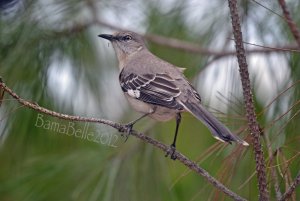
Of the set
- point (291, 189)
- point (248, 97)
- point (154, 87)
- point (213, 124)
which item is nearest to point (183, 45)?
point (154, 87)

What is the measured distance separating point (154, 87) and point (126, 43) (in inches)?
→ 23.2

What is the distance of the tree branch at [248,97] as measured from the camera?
57.9 inches

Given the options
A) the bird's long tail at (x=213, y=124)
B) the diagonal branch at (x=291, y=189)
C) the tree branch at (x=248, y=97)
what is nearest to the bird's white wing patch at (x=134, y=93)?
the bird's long tail at (x=213, y=124)

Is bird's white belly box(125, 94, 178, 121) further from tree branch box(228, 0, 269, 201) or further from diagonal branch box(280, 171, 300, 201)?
diagonal branch box(280, 171, 300, 201)

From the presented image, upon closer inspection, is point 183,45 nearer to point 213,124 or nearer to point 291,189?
point 213,124

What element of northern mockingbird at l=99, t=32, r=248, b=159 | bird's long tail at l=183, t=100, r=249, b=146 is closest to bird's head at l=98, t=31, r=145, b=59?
northern mockingbird at l=99, t=32, r=248, b=159

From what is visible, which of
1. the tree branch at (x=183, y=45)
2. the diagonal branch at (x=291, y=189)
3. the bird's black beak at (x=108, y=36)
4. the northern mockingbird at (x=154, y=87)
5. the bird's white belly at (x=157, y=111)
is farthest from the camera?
the bird's black beak at (x=108, y=36)

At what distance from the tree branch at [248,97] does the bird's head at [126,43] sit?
1364 mm

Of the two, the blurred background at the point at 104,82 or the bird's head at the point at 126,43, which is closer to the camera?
the blurred background at the point at 104,82

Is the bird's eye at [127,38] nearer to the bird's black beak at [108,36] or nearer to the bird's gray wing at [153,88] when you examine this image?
the bird's black beak at [108,36]

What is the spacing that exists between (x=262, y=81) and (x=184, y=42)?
0.41 metres

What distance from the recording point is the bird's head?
287cm

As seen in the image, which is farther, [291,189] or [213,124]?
[213,124]

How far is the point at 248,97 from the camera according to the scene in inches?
59.2
